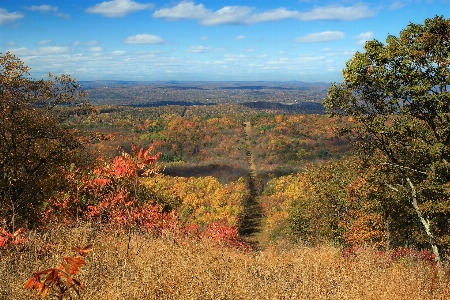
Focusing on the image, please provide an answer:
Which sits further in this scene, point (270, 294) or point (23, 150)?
point (23, 150)

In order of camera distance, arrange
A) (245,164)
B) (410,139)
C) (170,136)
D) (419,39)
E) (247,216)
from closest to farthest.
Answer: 1. (419,39)
2. (410,139)
3. (247,216)
4. (245,164)
5. (170,136)

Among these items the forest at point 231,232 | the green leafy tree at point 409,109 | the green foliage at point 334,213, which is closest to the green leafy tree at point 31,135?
the forest at point 231,232

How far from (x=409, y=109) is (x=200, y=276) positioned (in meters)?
8.36

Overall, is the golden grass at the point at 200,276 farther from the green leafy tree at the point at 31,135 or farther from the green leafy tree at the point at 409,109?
the green leafy tree at the point at 31,135

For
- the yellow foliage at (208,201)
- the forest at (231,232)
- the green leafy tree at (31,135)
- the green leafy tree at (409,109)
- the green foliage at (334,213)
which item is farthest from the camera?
the yellow foliage at (208,201)

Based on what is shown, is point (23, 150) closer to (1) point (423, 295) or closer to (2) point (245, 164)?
(1) point (423, 295)

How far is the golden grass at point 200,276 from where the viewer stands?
4492mm

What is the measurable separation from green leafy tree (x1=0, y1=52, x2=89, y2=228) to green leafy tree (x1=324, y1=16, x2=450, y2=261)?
421 inches

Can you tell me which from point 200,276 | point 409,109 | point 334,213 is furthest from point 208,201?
point 200,276

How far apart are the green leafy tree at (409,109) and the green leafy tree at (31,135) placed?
421 inches

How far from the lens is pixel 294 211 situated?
98.2ft

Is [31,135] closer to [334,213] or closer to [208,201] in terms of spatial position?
[334,213]

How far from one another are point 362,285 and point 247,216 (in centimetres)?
5999

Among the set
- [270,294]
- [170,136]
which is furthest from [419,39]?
[170,136]
